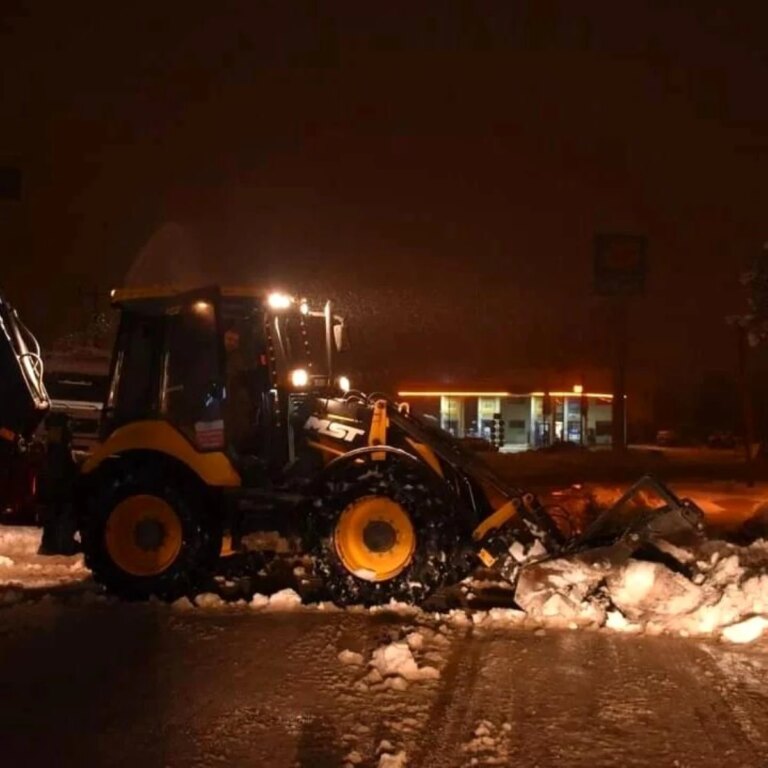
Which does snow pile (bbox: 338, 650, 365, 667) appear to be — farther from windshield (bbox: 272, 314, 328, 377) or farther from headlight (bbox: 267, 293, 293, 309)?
headlight (bbox: 267, 293, 293, 309)

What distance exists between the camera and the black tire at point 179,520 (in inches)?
351

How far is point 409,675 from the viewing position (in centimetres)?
663

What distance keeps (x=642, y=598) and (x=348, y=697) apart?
3.14 metres

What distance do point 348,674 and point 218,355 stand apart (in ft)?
11.5

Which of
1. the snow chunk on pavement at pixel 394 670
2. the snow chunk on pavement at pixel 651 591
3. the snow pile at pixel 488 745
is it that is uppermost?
the snow chunk on pavement at pixel 651 591

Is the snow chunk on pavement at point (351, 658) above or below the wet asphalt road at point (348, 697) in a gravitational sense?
above

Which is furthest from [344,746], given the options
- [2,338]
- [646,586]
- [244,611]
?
[2,338]

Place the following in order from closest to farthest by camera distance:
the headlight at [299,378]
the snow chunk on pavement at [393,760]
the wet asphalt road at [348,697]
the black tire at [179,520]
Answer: the snow chunk on pavement at [393,760] → the wet asphalt road at [348,697] → the black tire at [179,520] → the headlight at [299,378]

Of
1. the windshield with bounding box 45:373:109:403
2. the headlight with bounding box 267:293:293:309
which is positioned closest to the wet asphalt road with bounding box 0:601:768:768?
the headlight with bounding box 267:293:293:309

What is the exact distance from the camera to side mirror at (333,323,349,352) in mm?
9594

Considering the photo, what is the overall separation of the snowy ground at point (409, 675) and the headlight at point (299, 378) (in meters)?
1.96

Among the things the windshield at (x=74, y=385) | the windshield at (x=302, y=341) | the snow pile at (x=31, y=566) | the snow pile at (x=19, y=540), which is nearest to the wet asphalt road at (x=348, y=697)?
the snow pile at (x=31, y=566)

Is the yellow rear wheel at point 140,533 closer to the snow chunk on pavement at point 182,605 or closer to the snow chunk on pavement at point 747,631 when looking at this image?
the snow chunk on pavement at point 182,605

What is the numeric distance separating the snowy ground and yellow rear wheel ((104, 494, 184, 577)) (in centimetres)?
40
